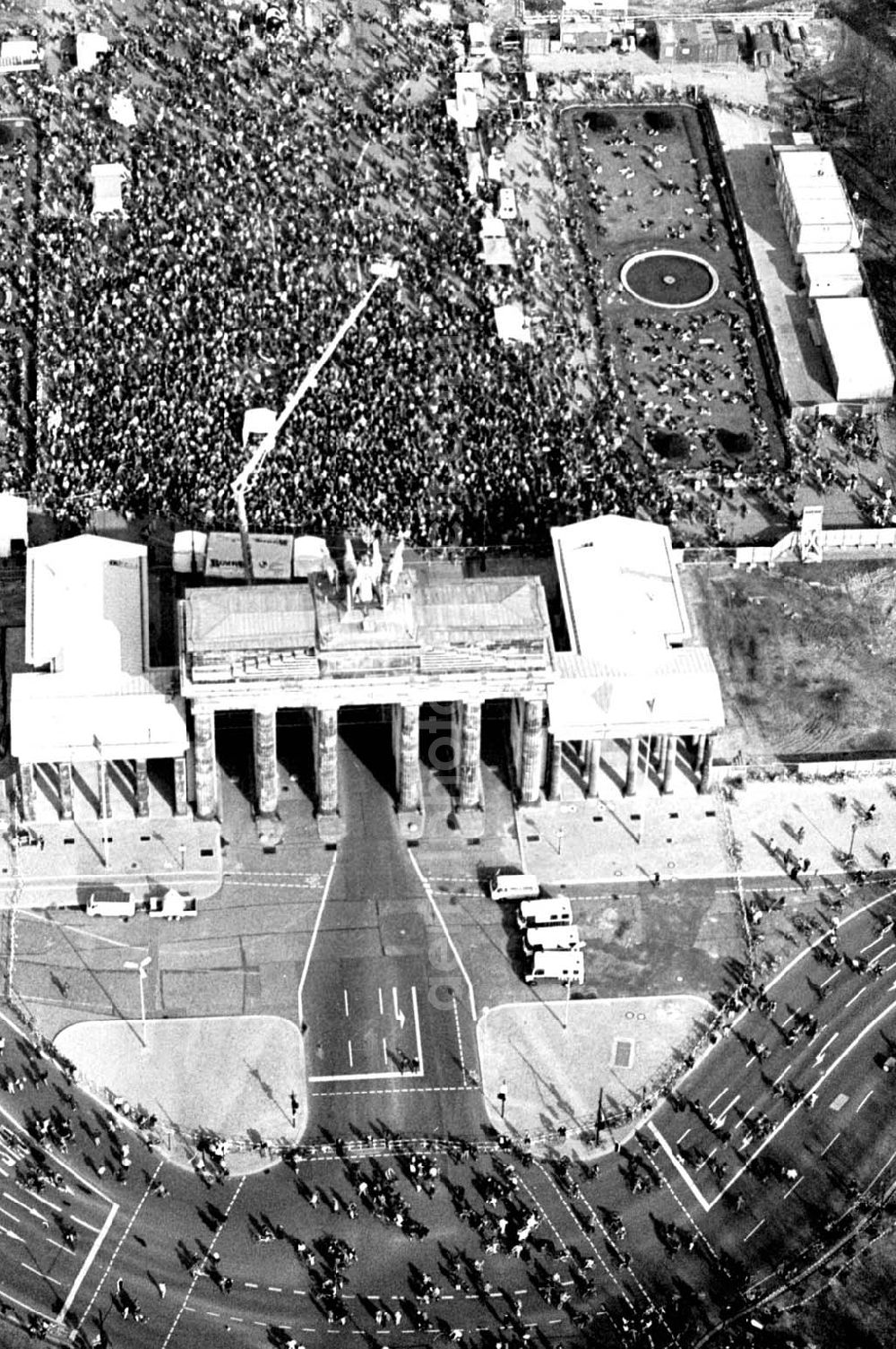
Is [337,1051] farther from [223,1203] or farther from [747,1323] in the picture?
[747,1323]

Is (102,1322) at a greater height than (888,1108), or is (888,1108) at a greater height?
(888,1108)

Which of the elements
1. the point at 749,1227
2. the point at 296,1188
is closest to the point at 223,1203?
the point at 296,1188

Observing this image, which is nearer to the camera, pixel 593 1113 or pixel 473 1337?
pixel 473 1337

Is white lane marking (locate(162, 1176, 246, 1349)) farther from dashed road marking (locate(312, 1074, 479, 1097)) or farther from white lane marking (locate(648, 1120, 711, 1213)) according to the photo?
white lane marking (locate(648, 1120, 711, 1213))

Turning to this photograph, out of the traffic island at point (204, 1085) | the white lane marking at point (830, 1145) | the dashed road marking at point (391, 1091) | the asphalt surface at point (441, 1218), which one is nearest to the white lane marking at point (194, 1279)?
the asphalt surface at point (441, 1218)

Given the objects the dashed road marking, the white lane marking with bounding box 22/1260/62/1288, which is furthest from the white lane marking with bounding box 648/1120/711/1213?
the white lane marking with bounding box 22/1260/62/1288

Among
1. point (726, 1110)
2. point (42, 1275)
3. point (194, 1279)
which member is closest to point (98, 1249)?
point (42, 1275)

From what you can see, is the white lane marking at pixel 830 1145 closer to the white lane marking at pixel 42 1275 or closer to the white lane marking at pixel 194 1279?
the white lane marking at pixel 194 1279

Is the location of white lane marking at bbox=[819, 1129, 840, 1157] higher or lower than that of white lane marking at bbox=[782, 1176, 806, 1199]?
higher

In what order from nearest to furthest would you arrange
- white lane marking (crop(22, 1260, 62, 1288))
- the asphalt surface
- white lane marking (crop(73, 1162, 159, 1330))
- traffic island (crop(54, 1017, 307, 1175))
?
white lane marking (crop(73, 1162, 159, 1330)), the asphalt surface, white lane marking (crop(22, 1260, 62, 1288)), traffic island (crop(54, 1017, 307, 1175))
